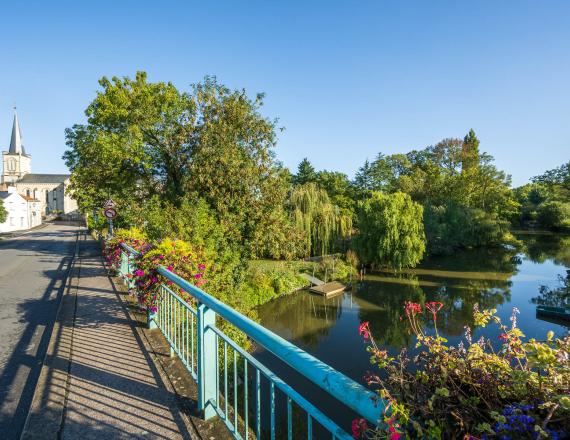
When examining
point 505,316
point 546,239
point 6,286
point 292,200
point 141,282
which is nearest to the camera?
point 141,282

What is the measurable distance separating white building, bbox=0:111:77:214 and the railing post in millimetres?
73331

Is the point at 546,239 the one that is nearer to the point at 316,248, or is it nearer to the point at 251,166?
the point at 316,248

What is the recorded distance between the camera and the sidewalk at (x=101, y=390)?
2.40 metres

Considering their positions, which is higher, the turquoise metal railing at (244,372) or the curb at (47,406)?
the turquoise metal railing at (244,372)

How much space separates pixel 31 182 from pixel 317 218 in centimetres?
6624

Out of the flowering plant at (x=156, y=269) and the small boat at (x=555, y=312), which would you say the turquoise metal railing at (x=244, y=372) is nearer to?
the flowering plant at (x=156, y=269)

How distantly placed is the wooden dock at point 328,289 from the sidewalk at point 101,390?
17628 mm

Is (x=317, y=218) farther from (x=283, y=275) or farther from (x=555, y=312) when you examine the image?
(x=555, y=312)

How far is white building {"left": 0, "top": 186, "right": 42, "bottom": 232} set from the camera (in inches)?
1561

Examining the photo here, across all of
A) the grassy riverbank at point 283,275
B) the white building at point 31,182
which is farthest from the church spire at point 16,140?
the grassy riverbank at point 283,275

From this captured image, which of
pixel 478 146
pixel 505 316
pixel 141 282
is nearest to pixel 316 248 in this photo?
pixel 505 316

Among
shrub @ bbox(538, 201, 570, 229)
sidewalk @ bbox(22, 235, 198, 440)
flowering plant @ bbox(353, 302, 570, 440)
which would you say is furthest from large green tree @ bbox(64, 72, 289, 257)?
shrub @ bbox(538, 201, 570, 229)

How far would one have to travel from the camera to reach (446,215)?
37.5 meters

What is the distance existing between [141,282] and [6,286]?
280 inches
